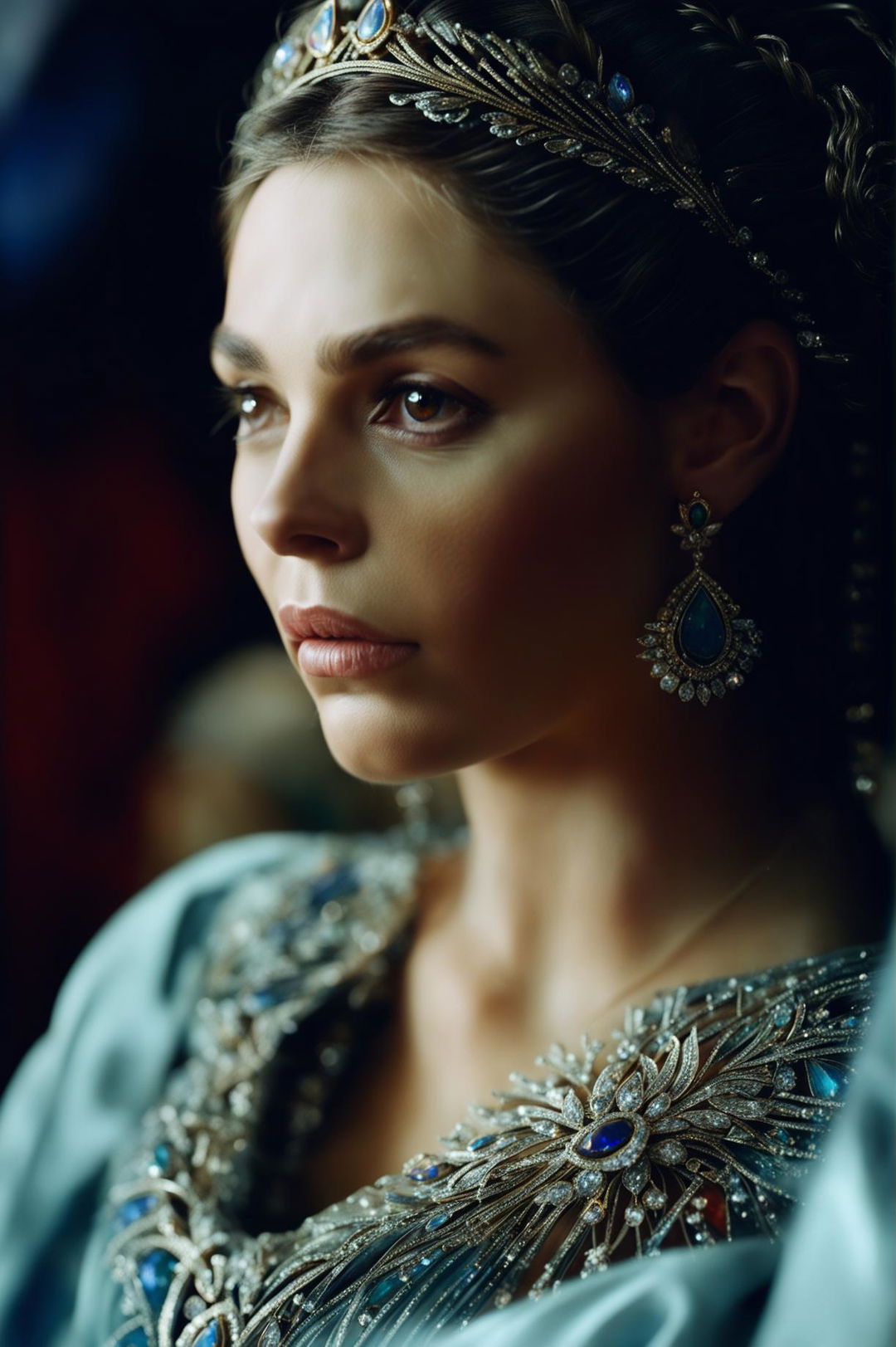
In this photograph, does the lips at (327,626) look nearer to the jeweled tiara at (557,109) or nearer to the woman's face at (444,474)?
the woman's face at (444,474)

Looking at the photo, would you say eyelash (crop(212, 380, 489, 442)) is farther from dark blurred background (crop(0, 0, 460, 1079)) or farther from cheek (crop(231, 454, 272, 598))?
dark blurred background (crop(0, 0, 460, 1079))

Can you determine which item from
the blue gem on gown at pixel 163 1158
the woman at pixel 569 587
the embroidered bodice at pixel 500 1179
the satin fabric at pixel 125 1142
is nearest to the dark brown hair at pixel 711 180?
the woman at pixel 569 587

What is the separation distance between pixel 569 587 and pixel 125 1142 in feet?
1.86

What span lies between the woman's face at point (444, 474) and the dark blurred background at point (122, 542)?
556 mm

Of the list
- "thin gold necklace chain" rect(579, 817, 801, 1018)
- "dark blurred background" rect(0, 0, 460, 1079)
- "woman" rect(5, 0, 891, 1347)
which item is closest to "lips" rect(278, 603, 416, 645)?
"woman" rect(5, 0, 891, 1347)

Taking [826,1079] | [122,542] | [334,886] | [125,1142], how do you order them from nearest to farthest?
[826,1079]
[125,1142]
[334,886]
[122,542]

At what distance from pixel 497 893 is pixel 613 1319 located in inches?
14.3

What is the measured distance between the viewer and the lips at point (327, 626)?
79 centimetres

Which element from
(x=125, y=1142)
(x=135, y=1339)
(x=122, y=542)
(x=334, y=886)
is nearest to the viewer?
(x=135, y=1339)

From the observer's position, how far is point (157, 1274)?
0.85 metres

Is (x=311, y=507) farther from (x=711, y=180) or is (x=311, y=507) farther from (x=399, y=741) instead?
(x=711, y=180)

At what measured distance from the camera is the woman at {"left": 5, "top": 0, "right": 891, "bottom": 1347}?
2.48ft

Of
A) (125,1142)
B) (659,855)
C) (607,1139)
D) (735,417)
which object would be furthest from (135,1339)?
(735,417)

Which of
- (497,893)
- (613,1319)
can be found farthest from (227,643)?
(613,1319)
